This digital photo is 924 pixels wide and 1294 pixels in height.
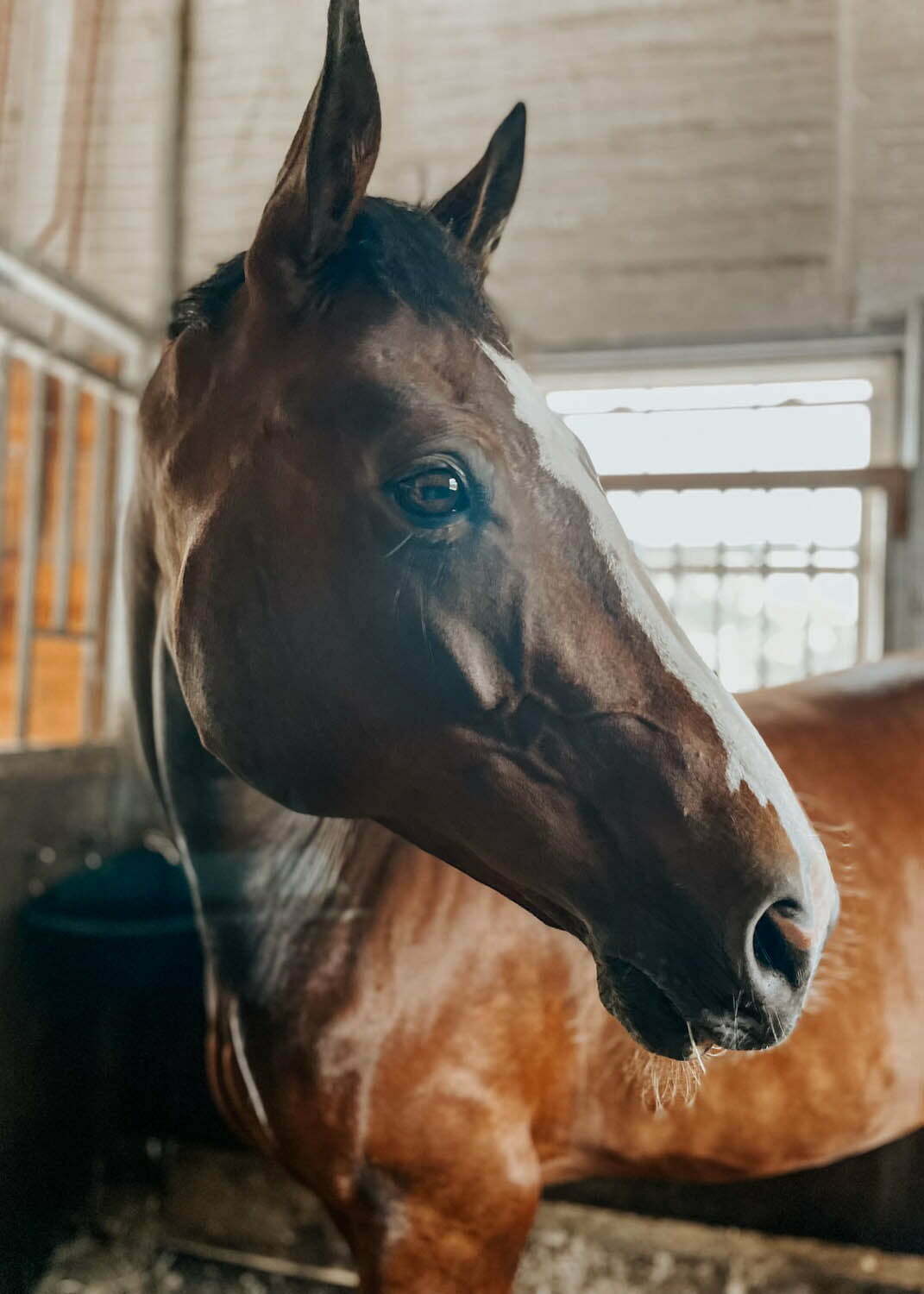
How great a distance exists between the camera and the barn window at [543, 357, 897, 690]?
53cm

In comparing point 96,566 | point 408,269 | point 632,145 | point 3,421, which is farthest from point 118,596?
point 632,145

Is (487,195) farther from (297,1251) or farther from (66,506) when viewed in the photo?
(297,1251)

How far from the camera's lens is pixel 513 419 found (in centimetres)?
36

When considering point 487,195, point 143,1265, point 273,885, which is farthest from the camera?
point 143,1265

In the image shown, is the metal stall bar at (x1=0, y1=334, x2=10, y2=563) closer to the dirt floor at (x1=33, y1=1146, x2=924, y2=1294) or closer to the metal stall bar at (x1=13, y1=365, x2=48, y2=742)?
the metal stall bar at (x1=13, y1=365, x2=48, y2=742)

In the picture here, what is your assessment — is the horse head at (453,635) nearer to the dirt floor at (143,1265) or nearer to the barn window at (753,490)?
the barn window at (753,490)

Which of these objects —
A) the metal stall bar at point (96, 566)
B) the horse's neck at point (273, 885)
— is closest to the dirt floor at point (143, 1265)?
the horse's neck at point (273, 885)

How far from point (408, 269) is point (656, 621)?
7.6 inches

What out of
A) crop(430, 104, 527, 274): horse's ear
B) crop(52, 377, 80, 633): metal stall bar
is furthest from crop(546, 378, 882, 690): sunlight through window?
crop(52, 377, 80, 633): metal stall bar

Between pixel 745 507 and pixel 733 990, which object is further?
pixel 745 507

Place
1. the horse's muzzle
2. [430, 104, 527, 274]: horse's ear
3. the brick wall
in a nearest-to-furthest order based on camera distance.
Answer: the horse's muzzle
[430, 104, 527, 274]: horse's ear
the brick wall

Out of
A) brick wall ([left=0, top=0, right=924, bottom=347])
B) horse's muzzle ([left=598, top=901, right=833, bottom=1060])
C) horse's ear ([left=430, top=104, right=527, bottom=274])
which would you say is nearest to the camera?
horse's muzzle ([left=598, top=901, right=833, bottom=1060])

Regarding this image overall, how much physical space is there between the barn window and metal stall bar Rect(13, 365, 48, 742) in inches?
15.2

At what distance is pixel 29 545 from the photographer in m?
0.64
